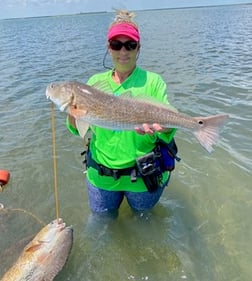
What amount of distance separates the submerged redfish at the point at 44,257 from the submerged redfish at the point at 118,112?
4.80ft

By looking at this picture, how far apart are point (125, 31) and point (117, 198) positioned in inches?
95.5

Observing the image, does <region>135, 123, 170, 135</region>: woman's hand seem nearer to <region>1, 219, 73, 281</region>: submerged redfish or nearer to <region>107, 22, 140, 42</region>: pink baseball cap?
<region>107, 22, 140, 42</region>: pink baseball cap

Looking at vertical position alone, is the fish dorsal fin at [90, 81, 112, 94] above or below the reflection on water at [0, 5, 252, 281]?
above

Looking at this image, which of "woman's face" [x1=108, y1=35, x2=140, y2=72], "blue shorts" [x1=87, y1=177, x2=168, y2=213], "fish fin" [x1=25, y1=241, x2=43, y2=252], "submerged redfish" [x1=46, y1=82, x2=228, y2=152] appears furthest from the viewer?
"blue shorts" [x1=87, y1=177, x2=168, y2=213]

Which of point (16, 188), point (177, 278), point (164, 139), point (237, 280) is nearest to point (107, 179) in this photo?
point (164, 139)

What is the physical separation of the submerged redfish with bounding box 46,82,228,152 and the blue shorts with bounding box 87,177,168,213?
1331 millimetres

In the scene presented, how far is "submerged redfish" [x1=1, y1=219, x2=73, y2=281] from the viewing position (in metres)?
4.41

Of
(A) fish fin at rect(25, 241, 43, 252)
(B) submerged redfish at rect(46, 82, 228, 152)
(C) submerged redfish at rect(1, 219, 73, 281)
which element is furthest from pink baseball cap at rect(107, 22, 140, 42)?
(A) fish fin at rect(25, 241, 43, 252)

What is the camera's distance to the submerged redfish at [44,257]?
4.41 meters

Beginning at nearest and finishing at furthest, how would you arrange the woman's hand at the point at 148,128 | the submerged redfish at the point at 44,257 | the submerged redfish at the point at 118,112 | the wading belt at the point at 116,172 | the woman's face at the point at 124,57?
the submerged redfish at the point at 118,112, the woman's hand at the point at 148,128, the woman's face at the point at 124,57, the submerged redfish at the point at 44,257, the wading belt at the point at 116,172

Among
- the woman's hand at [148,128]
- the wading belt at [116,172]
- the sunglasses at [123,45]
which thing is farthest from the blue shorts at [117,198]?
the sunglasses at [123,45]

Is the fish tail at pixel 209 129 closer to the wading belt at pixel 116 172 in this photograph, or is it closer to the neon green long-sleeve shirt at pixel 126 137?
the neon green long-sleeve shirt at pixel 126 137

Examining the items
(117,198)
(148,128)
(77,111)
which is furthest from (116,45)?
(117,198)

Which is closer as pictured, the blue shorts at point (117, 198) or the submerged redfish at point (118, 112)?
the submerged redfish at point (118, 112)
